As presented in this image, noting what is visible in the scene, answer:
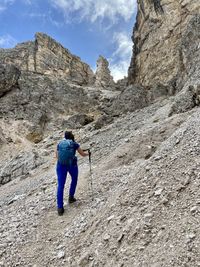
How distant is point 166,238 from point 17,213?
631 cm

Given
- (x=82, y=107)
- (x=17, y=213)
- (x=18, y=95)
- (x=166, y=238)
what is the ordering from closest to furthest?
(x=166, y=238) → (x=17, y=213) → (x=18, y=95) → (x=82, y=107)

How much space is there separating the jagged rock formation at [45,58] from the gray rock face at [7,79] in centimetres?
1596

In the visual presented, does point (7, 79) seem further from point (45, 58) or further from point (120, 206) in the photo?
point (120, 206)

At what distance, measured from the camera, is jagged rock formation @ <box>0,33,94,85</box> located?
230 feet

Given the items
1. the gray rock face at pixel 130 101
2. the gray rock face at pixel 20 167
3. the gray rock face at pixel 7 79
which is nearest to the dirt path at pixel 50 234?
the gray rock face at pixel 20 167

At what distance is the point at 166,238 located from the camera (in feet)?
24.5

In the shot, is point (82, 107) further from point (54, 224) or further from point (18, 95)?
point (54, 224)

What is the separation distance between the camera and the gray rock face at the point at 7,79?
5147 centimetres

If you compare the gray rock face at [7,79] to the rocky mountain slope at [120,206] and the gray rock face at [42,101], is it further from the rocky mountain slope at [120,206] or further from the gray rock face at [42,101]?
the rocky mountain slope at [120,206]

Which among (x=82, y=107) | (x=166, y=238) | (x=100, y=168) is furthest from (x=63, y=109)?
(x=166, y=238)

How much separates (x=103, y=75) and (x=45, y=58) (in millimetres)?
13889

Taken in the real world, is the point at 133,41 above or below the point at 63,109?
above


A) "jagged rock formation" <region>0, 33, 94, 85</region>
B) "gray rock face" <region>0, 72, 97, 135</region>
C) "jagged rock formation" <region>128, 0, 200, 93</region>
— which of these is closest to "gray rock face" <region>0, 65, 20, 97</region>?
"gray rock face" <region>0, 72, 97, 135</region>

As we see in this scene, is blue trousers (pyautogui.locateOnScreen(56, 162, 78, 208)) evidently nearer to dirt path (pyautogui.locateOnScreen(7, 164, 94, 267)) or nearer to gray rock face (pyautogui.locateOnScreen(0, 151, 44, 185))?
dirt path (pyautogui.locateOnScreen(7, 164, 94, 267))
